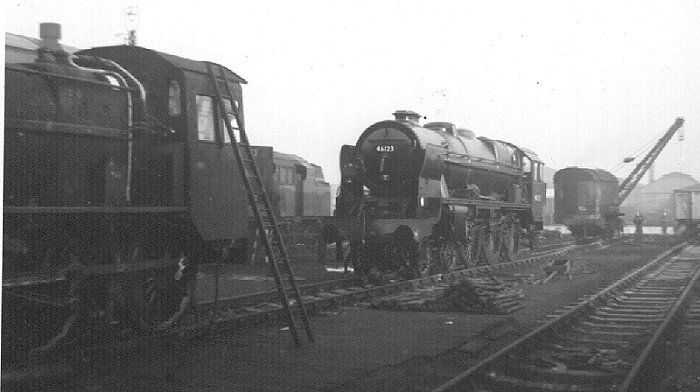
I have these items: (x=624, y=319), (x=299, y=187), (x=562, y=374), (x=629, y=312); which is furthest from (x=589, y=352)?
(x=299, y=187)

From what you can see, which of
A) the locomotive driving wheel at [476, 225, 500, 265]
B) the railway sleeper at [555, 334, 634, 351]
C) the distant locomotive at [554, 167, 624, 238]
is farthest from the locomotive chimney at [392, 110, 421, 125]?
the distant locomotive at [554, 167, 624, 238]

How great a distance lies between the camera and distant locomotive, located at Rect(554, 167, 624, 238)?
113ft

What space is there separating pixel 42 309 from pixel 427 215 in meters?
9.38

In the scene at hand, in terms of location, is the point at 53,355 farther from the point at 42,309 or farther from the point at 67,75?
the point at 67,75

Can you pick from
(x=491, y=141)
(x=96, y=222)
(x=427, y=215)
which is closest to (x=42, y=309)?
(x=96, y=222)

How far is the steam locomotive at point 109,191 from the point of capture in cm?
689

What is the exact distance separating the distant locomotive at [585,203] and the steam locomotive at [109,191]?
27813 millimetres

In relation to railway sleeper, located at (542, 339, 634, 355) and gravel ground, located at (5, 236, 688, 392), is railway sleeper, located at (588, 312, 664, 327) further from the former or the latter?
railway sleeper, located at (542, 339, 634, 355)

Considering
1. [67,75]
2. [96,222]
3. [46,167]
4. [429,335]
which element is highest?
[67,75]

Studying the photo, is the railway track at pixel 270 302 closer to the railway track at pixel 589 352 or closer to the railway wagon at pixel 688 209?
the railway track at pixel 589 352

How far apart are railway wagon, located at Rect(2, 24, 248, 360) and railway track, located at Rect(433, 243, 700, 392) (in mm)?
3742

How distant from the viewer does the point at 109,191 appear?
7.78m

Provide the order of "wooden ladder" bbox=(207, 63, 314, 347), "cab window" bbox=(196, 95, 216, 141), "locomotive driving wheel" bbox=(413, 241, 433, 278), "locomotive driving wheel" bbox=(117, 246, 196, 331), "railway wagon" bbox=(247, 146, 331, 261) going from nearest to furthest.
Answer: "locomotive driving wheel" bbox=(117, 246, 196, 331) → "wooden ladder" bbox=(207, 63, 314, 347) → "cab window" bbox=(196, 95, 216, 141) → "locomotive driving wheel" bbox=(413, 241, 433, 278) → "railway wagon" bbox=(247, 146, 331, 261)

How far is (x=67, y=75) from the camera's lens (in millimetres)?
7398
